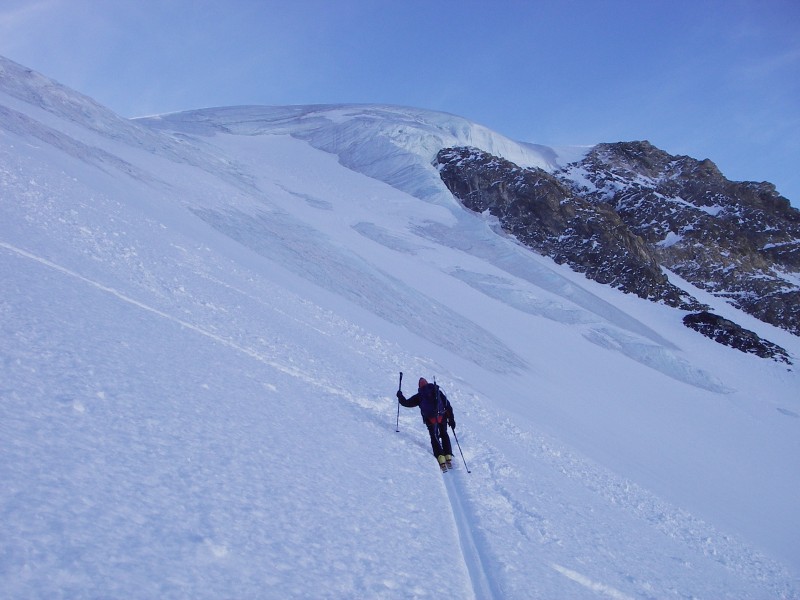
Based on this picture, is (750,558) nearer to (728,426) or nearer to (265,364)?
(265,364)

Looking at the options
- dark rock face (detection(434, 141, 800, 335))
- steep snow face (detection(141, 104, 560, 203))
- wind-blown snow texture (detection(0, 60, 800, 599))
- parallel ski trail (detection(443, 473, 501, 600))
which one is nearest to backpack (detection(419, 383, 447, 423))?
wind-blown snow texture (detection(0, 60, 800, 599))

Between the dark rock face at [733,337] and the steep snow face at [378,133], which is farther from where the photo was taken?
the steep snow face at [378,133]

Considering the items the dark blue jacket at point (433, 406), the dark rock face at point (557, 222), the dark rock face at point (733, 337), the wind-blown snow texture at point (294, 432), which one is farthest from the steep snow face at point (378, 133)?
the dark blue jacket at point (433, 406)

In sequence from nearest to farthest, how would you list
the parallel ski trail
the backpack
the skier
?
the parallel ski trail < the skier < the backpack

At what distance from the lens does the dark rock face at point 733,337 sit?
4862 cm

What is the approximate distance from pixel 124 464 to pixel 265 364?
473 cm

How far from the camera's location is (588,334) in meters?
35.8

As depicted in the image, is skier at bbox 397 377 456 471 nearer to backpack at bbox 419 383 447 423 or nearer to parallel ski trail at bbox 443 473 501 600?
backpack at bbox 419 383 447 423

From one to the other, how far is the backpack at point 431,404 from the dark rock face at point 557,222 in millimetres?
52965

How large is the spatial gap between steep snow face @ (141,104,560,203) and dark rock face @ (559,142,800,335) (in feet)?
39.9

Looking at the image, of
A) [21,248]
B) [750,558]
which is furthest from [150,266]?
[750,558]

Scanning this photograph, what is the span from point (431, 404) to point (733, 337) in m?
50.9

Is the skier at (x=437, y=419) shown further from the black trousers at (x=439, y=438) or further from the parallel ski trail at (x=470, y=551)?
the parallel ski trail at (x=470, y=551)

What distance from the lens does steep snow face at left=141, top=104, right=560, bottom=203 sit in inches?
2322
